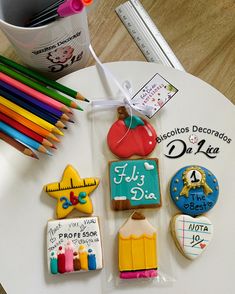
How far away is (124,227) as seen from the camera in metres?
0.63

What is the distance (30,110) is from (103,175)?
0.48ft

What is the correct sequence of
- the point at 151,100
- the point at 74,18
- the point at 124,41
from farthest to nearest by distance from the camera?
the point at 124,41 < the point at 151,100 < the point at 74,18

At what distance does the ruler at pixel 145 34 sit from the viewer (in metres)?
0.76

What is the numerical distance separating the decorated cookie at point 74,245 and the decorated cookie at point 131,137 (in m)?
0.11

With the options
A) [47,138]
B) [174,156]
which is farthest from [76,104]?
[174,156]

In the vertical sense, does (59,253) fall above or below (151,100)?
below

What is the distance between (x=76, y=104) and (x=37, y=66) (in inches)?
3.3

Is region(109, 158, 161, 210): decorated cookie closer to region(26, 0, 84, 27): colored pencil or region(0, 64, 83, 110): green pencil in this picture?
region(0, 64, 83, 110): green pencil

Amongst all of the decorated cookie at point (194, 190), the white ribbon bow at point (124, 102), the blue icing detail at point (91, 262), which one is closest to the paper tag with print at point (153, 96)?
the white ribbon bow at point (124, 102)

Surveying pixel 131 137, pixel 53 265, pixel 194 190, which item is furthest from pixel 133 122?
pixel 53 265

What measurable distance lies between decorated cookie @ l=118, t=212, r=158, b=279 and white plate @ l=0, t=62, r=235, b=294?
20 millimetres

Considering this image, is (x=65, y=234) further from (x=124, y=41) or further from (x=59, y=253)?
(x=124, y=41)

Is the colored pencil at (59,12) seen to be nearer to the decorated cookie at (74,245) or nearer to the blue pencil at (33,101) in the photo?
the blue pencil at (33,101)

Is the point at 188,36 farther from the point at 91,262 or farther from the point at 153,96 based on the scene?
the point at 91,262
